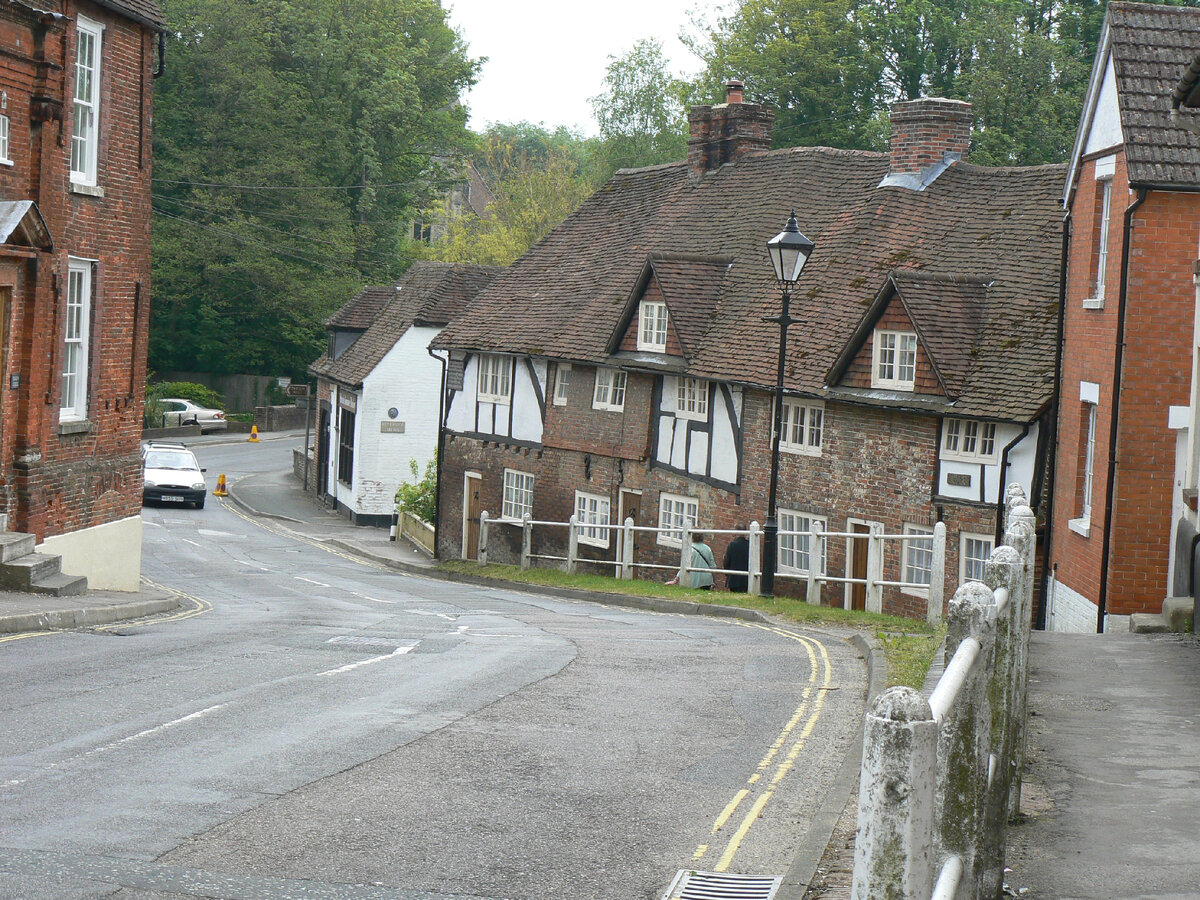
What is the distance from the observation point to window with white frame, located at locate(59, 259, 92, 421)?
20.6 m

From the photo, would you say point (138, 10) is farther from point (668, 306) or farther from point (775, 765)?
point (775, 765)

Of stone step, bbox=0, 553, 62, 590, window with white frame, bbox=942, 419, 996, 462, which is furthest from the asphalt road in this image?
window with white frame, bbox=942, 419, 996, 462

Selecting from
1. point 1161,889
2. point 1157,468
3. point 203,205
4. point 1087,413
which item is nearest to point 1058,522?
point 1087,413

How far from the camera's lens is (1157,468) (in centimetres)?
1758

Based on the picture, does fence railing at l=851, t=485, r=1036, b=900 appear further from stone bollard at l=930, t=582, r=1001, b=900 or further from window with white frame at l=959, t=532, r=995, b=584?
window with white frame at l=959, t=532, r=995, b=584

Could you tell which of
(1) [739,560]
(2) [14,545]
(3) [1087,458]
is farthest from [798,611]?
(2) [14,545]

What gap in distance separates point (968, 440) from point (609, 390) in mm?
10598

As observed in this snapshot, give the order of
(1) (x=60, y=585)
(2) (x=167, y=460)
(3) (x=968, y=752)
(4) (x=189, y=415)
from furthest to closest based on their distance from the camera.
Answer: (4) (x=189, y=415)
(2) (x=167, y=460)
(1) (x=60, y=585)
(3) (x=968, y=752)

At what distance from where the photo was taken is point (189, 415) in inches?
2643

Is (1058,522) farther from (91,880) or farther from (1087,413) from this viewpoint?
(91,880)

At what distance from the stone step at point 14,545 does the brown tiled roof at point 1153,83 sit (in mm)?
15004

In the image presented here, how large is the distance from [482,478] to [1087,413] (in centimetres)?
1973

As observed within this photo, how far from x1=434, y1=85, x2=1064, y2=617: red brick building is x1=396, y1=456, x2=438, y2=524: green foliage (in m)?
2.08

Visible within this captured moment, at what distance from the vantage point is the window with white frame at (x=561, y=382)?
3381 centimetres
